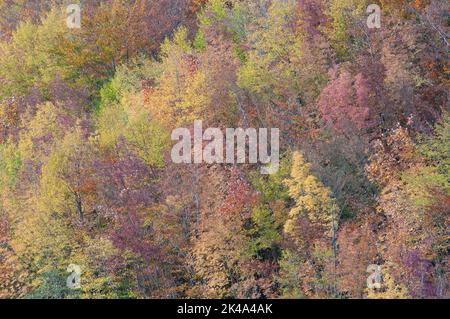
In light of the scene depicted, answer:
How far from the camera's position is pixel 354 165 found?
3769 centimetres

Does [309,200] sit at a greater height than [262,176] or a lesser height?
lesser

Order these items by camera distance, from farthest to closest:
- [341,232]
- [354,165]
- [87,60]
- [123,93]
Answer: [87,60] → [123,93] → [354,165] → [341,232]

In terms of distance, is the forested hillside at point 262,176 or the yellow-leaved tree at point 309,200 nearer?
the forested hillside at point 262,176

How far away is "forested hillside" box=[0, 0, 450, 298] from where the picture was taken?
3406 centimetres

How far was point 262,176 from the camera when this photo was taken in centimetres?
3966

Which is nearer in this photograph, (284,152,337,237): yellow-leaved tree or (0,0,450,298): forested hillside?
(0,0,450,298): forested hillside

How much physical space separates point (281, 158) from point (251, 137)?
103 inches

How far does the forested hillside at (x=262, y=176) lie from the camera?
34062 millimetres

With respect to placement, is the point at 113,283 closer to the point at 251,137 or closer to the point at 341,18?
the point at 251,137

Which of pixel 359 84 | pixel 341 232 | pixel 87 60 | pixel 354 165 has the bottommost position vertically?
pixel 341 232

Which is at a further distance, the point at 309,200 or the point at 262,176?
the point at 262,176

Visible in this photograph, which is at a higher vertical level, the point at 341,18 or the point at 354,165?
the point at 341,18
